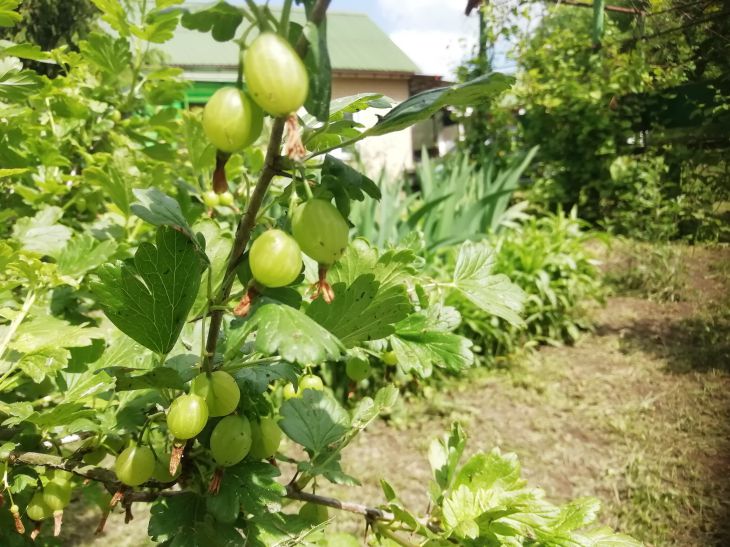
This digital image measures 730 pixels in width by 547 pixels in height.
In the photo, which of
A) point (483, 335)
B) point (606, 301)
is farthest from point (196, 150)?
point (606, 301)

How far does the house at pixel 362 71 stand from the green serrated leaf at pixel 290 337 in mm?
6420

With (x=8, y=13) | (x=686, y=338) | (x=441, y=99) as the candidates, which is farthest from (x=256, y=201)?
(x=686, y=338)

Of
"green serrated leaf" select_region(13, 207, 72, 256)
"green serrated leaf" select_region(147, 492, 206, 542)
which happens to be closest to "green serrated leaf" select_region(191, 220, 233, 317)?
"green serrated leaf" select_region(147, 492, 206, 542)

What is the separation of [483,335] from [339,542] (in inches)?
91.0

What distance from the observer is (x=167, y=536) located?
23.1 inches

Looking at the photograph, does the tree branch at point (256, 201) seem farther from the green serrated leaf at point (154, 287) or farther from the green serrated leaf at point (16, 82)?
the green serrated leaf at point (16, 82)

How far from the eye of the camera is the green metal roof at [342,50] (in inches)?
Answer: 312

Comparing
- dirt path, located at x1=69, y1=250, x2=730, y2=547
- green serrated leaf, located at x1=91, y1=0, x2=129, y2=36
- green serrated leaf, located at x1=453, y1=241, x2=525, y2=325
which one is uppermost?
green serrated leaf, located at x1=91, y1=0, x2=129, y2=36

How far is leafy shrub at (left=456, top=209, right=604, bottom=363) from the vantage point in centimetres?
303

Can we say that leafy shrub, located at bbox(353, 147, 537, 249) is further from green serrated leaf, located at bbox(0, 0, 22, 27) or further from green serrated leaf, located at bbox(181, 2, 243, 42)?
green serrated leaf, located at bbox(181, 2, 243, 42)

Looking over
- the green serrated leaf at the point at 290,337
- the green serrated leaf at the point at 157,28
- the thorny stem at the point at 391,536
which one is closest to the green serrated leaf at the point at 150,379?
the green serrated leaf at the point at 290,337

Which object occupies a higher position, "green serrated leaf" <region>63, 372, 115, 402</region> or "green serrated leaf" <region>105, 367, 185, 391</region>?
"green serrated leaf" <region>105, 367, 185, 391</region>

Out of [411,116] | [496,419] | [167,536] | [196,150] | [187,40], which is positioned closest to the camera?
[411,116]

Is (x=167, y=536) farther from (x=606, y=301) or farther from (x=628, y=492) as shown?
(x=606, y=301)
